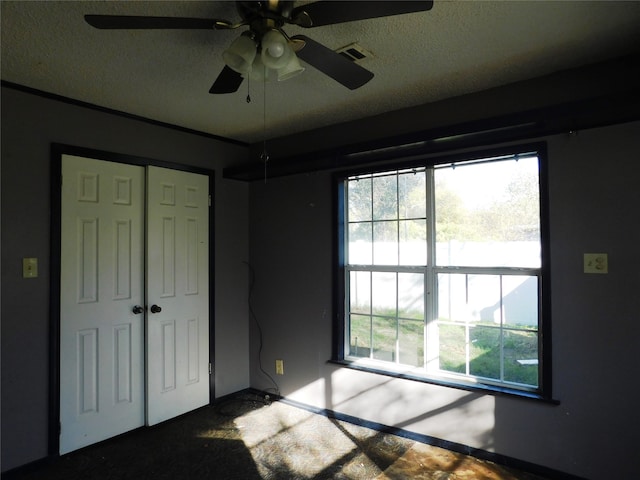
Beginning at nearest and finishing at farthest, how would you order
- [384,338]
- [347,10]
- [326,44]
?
[347,10]
[326,44]
[384,338]

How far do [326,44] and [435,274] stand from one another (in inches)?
69.4

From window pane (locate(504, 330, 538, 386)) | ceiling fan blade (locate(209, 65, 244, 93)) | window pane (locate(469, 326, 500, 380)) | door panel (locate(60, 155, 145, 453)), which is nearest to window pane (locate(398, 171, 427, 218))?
window pane (locate(469, 326, 500, 380))

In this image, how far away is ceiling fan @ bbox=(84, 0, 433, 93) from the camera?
1.37m

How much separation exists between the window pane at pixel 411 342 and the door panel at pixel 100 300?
2.07 metres

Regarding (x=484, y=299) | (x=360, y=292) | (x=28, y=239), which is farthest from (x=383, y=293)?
(x=28, y=239)

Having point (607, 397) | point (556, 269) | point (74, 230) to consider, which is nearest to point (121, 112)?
point (74, 230)

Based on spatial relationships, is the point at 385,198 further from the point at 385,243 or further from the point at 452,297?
the point at 452,297

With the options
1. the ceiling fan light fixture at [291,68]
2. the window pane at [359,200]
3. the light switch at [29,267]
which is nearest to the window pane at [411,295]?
the window pane at [359,200]

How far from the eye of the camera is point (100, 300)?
9.32ft

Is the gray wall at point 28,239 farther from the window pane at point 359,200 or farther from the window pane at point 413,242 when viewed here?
the window pane at point 413,242

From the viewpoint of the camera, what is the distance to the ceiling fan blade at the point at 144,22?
1.39m

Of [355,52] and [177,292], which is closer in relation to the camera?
[355,52]

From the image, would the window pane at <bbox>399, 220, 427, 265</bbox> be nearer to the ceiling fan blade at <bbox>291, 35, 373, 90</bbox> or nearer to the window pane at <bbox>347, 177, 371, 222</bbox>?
the window pane at <bbox>347, 177, 371, 222</bbox>

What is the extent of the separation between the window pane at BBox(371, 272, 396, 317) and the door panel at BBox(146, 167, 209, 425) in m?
1.54
